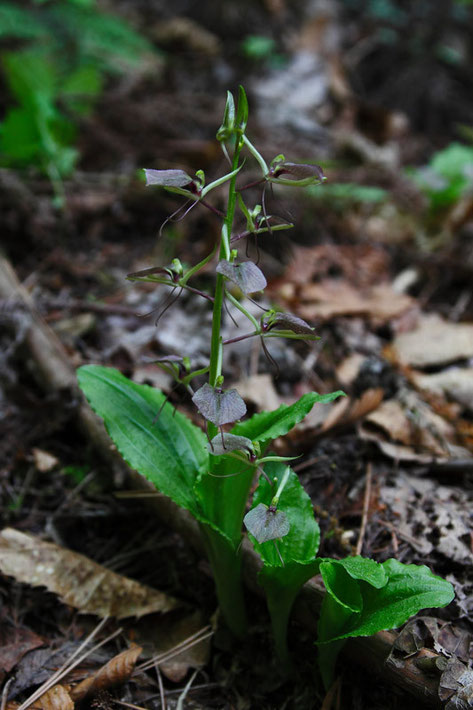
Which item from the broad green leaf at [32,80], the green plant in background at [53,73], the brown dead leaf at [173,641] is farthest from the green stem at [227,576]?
the broad green leaf at [32,80]

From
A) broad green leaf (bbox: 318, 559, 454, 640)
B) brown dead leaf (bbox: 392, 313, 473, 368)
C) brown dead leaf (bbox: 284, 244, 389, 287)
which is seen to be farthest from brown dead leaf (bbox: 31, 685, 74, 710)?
brown dead leaf (bbox: 284, 244, 389, 287)

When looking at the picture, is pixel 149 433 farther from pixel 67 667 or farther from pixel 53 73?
pixel 53 73

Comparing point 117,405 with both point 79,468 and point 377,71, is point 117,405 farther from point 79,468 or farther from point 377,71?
point 377,71

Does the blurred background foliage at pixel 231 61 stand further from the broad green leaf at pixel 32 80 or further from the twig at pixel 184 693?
the twig at pixel 184 693

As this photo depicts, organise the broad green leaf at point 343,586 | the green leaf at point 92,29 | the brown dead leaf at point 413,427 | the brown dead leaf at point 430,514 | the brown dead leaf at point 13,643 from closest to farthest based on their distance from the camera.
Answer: the broad green leaf at point 343,586 → the brown dead leaf at point 13,643 → the brown dead leaf at point 430,514 → the brown dead leaf at point 413,427 → the green leaf at point 92,29

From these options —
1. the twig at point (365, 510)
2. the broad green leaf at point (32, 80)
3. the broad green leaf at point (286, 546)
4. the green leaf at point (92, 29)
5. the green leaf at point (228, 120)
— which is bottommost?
the twig at point (365, 510)

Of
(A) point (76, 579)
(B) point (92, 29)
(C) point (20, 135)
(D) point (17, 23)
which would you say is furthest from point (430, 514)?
(B) point (92, 29)

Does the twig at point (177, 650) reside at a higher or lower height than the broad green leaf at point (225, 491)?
lower
